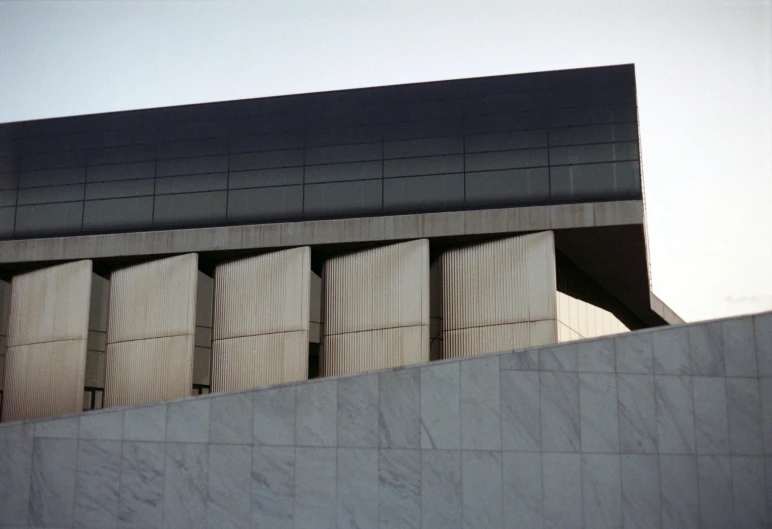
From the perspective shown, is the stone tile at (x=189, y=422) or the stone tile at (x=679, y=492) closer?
the stone tile at (x=679, y=492)

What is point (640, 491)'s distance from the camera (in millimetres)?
21344

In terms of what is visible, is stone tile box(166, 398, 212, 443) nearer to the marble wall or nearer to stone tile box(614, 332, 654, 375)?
the marble wall

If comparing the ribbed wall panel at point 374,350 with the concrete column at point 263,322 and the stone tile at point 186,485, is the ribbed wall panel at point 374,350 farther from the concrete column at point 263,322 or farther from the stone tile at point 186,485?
the stone tile at point 186,485

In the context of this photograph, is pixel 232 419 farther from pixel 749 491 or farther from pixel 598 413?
pixel 749 491

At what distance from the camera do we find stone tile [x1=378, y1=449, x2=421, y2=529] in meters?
21.7

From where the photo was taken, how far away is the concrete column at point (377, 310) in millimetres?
30250

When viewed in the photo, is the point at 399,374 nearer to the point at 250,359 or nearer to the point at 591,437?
the point at 591,437

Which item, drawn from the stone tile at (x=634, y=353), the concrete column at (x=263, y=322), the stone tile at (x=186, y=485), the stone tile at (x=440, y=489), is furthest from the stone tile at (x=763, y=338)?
the concrete column at (x=263, y=322)

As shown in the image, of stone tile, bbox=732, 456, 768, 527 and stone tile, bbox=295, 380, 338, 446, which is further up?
stone tile, bbox=295, 380, 338, 446

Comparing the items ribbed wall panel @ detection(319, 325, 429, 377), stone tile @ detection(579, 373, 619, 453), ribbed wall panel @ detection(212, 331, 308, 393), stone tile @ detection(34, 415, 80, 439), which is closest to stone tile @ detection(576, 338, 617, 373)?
stone tile @ detection(579, 373, 619, 453)

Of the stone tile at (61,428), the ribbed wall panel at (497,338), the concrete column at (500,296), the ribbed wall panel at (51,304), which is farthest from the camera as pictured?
the ribbed wall panel at (51,304)

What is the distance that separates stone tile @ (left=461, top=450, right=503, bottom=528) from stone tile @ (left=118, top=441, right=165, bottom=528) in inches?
288

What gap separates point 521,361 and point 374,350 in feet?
30.8

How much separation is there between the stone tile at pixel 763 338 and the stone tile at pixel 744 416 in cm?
48
